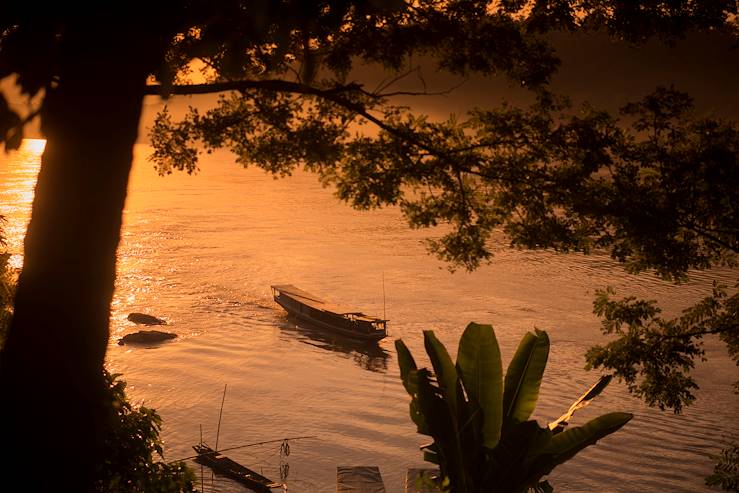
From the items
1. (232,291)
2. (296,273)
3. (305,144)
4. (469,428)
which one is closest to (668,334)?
(469,428)

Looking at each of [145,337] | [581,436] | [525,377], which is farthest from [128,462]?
[145,337]

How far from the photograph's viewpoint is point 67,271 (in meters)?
4.50

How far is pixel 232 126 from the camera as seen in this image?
9.90 metres

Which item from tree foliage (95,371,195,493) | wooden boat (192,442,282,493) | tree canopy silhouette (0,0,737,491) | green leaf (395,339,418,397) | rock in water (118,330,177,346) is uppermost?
tree canopy silhouette (0,0,737,491)

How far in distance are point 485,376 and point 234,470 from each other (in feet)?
90.1

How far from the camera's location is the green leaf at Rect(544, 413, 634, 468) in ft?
27.5

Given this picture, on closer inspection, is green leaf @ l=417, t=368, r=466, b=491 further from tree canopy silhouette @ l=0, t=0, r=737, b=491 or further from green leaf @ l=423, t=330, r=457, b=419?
tree canopy silhouette @ l=0, t=0, r=737, b=491

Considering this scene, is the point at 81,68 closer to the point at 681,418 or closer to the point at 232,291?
the point at 681,418

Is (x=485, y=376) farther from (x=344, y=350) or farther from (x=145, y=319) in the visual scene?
(x=145, y=319)

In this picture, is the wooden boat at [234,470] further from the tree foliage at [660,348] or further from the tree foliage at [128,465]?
the tree foliage at [128,465]

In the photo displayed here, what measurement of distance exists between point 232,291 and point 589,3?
62.4 m

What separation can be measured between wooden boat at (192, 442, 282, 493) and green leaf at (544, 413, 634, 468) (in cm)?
2528

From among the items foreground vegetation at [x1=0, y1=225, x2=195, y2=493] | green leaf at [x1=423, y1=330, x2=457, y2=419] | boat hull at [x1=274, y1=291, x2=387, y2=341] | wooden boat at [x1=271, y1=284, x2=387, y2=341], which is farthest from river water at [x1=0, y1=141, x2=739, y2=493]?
green leaf at [x1=423, y1=330, x2=457, y2=419]

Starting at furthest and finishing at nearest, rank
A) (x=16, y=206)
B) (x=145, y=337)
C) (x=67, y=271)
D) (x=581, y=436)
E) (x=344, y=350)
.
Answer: (x=16, y=206) < (x=344, y=350) < (x=145, y=337) < (x=581, y=436) < (x=67, y=271)
